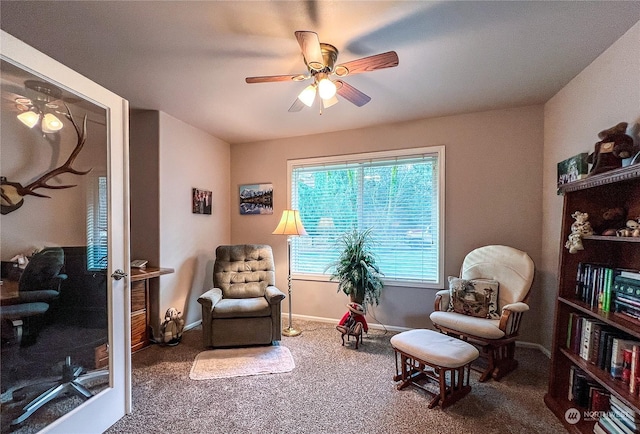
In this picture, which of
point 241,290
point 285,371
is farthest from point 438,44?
point 241,290

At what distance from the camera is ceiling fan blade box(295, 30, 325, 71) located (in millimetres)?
1487

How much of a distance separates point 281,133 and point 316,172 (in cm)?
71

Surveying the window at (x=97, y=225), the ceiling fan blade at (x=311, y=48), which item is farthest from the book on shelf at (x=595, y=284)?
the window at (x=97, y=225)

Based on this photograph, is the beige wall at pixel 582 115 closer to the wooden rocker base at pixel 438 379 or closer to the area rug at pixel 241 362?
the wooden rocker base at pixel 438 379

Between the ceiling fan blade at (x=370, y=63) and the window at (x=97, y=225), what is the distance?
1.74 metres

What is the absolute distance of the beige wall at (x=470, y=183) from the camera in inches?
117

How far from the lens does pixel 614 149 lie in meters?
1.78

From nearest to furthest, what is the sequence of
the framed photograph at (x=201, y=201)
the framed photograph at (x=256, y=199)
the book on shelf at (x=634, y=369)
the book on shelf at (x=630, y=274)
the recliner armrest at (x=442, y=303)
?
the book on shelf at (x=634, y=369), the book on shelf at (x=630, y=274), the recliner armrest at (x=442, y=303), the framed photograph at (x=201, y=201), the framed photograph at (x=256, y=199)

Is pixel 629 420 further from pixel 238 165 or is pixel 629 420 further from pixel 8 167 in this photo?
pixel 238 165

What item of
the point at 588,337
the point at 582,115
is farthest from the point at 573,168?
the point at 588,337

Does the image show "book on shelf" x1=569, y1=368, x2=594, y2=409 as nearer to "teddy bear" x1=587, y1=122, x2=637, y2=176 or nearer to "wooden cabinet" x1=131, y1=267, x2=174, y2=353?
"teddy bear" x1=587, y1=122, x2=637, y2=176

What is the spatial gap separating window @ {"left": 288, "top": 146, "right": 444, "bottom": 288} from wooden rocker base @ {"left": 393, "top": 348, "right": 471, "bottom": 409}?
1216 mm

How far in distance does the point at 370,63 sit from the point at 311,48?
1.30ft

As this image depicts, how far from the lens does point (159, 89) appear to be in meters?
2.62
